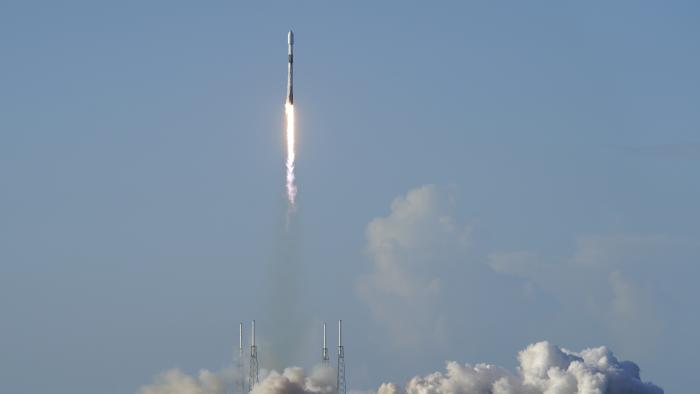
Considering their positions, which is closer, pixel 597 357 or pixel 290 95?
pixel 290 95

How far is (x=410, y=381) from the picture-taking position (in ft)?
482

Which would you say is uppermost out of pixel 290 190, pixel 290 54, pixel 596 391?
pixel 290 54

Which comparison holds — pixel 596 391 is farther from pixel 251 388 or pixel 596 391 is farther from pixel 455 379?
pixel 251 388

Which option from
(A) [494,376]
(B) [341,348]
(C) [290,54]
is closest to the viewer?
(C) [290,54]

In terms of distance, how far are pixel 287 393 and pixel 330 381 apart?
17.6ft

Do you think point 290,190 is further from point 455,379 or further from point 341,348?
point 455,379

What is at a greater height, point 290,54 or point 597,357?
point 290,54

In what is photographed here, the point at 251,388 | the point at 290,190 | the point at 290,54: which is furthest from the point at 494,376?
the point at 290,54

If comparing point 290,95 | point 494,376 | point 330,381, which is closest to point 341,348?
point 330,381

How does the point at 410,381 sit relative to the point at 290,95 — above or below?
below

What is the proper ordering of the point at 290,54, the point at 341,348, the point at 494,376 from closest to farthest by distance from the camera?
the point at 290,54, the point at 341,348, the point at 494,376

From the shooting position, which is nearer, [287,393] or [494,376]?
[287,393]

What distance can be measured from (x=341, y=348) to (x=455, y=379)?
44.4 ft

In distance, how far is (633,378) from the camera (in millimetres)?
154000
